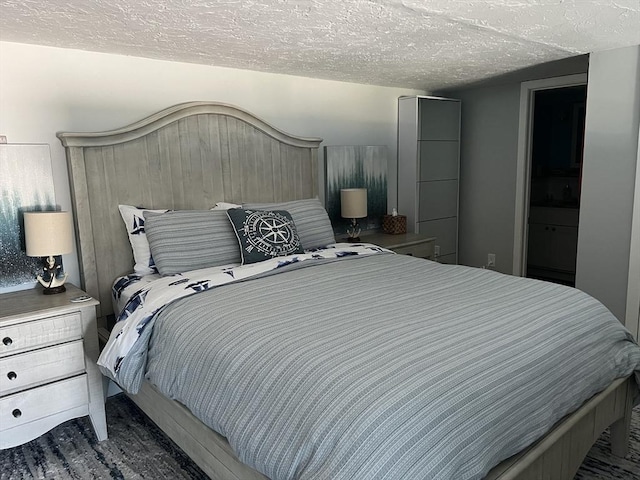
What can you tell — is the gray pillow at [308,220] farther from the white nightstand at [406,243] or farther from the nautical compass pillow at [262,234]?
the white nightstand at [406,243]

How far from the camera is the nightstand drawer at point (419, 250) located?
3.78 metres

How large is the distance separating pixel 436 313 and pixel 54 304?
1701mm

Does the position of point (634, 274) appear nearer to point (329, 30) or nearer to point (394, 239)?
point (394, 239)

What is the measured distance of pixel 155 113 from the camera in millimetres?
2834

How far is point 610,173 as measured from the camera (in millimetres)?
3102

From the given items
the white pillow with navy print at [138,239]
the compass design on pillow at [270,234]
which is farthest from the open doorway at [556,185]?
the white pillow with navy print at [138,239]

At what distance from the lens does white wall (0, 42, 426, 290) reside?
2.44 m

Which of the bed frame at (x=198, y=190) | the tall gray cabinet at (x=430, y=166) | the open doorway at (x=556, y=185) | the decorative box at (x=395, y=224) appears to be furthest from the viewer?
the open doorway at (x=556, y=185)

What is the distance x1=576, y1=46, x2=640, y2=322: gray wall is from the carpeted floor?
1022mm

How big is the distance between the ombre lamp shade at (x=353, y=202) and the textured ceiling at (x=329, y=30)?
94 centimetres

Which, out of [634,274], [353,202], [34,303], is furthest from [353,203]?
[34,303]

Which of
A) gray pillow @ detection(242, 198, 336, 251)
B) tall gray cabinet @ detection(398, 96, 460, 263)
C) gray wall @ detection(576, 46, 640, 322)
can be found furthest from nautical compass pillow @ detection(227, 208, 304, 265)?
gray wall @ detection(576, 46, 640, 322)

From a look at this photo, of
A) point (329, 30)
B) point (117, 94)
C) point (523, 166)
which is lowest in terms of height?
point (523, 166)

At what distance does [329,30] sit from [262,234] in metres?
1.11
